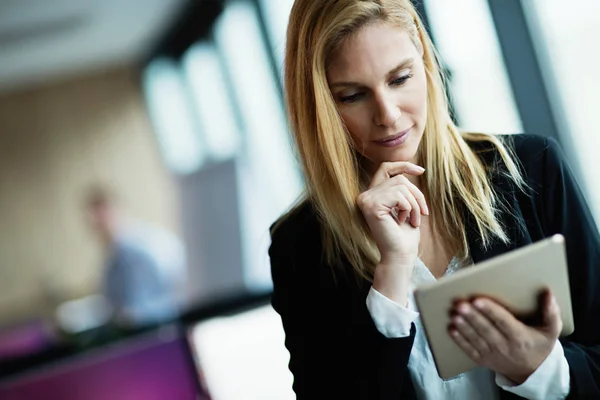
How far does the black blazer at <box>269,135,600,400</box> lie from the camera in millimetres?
1171

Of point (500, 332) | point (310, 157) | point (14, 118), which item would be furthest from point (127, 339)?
point (500, 332)

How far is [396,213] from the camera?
123 centimetres

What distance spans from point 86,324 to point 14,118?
132 cm

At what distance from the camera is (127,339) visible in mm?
4316

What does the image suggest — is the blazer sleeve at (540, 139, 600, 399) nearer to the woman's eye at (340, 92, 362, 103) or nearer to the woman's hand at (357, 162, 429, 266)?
the woman's hand at (357, 162, 429, 266)

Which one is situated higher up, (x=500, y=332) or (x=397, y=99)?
(x=397, y=99)

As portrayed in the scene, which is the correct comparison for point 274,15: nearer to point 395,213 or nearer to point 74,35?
point 74,35

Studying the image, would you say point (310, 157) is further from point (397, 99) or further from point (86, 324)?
point (86, 324)

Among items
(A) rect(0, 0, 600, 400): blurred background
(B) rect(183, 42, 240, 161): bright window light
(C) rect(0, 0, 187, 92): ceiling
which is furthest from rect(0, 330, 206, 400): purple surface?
(C) rect(0, 0, 187, 92): ceiling

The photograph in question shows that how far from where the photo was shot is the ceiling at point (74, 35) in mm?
4684

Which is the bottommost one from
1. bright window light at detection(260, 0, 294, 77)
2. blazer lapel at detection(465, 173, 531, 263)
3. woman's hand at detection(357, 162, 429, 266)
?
blazer lapel at detection(465, 173, 531, 263)

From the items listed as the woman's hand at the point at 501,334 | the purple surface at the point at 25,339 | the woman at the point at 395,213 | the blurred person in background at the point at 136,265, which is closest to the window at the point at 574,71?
the woman at the point at 395,213

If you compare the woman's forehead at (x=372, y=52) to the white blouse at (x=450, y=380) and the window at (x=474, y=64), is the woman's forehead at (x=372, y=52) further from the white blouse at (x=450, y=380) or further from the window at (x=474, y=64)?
the window at (x=474, y=64)

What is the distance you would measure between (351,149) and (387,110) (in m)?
0.15
